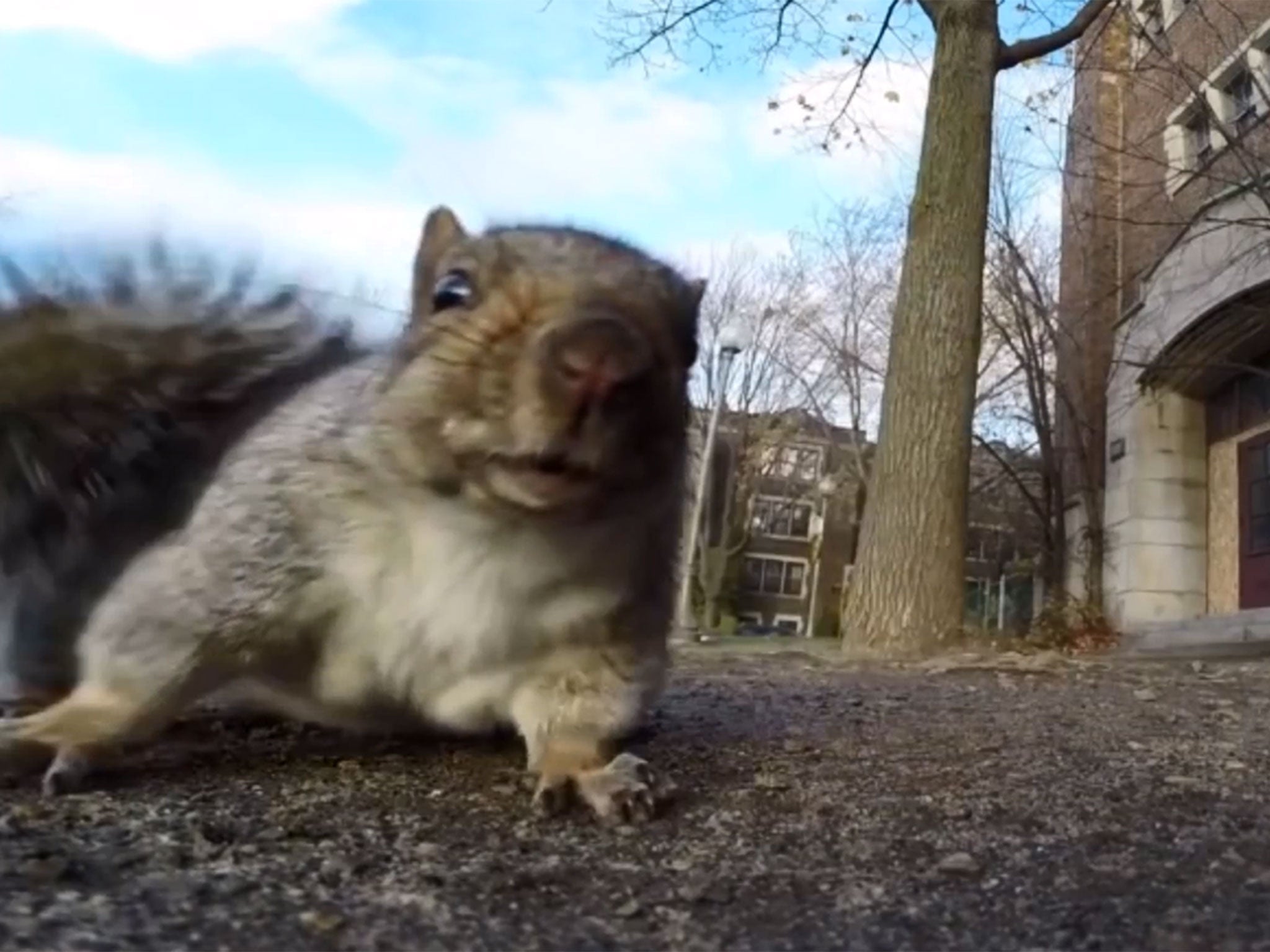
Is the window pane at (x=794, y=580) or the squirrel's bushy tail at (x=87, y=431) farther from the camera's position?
the window pane at (x=794, y=580)

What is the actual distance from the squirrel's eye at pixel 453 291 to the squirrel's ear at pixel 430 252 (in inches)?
1.8

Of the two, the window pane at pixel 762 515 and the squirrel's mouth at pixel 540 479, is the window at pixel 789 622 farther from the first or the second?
the squirrel's mouth at pixel 540 479

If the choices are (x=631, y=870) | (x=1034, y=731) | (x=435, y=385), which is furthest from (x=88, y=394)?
(x=1034, y=731)

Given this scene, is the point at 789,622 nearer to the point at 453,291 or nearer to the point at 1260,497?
the point at 1260,497

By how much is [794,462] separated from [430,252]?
2000 centimetres

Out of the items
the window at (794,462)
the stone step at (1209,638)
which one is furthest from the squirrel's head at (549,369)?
the window at (794,462)

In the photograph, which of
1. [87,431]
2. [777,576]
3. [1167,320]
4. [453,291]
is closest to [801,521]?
[777,576]

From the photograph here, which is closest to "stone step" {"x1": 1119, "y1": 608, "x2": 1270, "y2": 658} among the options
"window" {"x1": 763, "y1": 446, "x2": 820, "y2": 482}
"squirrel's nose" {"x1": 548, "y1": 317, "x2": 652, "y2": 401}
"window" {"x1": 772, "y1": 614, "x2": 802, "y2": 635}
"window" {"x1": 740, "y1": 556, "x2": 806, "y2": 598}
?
"squirrel's nose" {"x1": 548, "y1": 317, "x2": 652, "y2": 401}

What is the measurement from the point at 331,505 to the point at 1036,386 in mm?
11435

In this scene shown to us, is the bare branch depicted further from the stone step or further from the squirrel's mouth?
the squirrel's mouth

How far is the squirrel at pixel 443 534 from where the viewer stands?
49.6 inches

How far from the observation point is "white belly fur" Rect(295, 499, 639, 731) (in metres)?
1.34

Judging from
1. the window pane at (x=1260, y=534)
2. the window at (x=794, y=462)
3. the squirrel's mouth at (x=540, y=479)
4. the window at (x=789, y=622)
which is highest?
the window at (x=794, y=462)

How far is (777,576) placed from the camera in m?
29.0
